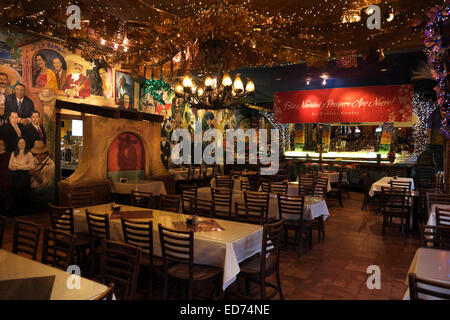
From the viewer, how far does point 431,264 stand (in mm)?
2619

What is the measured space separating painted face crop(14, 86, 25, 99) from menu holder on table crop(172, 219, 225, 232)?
5.87 metres

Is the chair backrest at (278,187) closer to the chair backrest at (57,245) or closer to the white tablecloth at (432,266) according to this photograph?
the white tablecloth at (432,266)

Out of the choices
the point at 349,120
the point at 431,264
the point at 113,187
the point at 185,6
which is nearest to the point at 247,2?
the point at 185,6

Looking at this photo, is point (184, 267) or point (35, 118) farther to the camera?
point (35, 118)

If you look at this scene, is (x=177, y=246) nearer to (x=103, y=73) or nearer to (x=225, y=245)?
(x=225, y=245)

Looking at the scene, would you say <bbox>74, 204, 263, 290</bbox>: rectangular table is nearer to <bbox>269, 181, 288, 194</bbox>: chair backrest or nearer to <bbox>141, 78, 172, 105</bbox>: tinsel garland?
<bbox>269, 181, 288, 194</bbox>: chair backrest

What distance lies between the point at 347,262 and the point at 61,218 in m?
4.06

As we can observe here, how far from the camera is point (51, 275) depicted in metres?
2.37

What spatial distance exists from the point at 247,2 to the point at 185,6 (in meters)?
0.86

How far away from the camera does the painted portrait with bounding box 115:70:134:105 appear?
987cm

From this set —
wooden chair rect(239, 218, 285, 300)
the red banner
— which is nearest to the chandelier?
wooden chair rect(239, 218, 285, 300)

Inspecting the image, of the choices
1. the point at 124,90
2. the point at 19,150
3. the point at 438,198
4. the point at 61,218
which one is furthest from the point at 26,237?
the point at 124,90

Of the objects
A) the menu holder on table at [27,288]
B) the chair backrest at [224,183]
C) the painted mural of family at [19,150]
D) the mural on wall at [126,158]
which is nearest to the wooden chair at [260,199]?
the chair backrest at [224,183]
